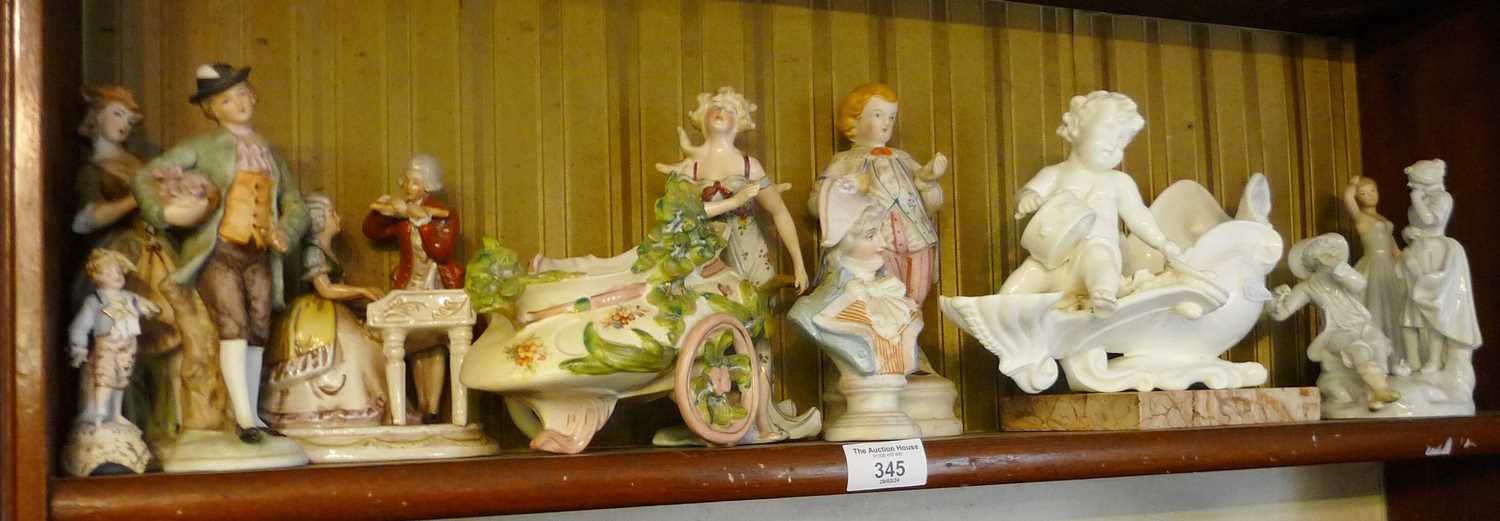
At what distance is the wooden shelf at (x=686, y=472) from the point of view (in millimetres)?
986

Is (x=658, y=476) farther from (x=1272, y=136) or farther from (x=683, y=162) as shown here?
(x=1272, y=136)

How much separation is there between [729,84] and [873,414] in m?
0.40

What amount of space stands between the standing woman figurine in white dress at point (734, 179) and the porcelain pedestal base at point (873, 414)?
0.39ft

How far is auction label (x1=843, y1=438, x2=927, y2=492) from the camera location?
1.19 meters

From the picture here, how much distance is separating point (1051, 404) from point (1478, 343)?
47 cm

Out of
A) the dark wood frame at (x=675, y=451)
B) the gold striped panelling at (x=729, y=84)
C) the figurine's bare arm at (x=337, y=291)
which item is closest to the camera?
the dark wood frame at (x=675, y=451)

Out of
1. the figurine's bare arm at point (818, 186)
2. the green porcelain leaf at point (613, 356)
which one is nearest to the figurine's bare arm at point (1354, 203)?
the figurine's bare arm at point (818, 186)

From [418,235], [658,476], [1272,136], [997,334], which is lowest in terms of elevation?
[658,476]

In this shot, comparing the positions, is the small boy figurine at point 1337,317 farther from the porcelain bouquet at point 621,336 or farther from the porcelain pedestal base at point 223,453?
the porcelain pedestal base at point 223,453

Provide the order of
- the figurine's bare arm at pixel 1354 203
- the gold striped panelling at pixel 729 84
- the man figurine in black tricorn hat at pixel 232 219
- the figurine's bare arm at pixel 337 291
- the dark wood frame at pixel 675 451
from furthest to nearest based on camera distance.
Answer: the figurine's bare arm at pixel 1354 203 → the gold striped panelling at pixel 729 84 → the figurine's bare arm at pixel 337 291 → the man figurine in black tricorn hat at pixel 232 219 → the dark wood frame at pixel 675 451

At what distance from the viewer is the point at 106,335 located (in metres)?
1.06

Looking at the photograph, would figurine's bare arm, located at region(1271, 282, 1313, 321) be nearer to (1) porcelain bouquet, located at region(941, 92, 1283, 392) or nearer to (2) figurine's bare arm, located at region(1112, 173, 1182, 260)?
(1) porcelain bouquet, located at region(941, 92, 1283, 392)

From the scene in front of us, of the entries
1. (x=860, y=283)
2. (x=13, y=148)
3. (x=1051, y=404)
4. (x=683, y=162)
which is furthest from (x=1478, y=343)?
(x=13, y=148)

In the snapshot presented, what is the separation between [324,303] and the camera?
1.21 meters
